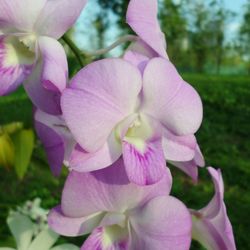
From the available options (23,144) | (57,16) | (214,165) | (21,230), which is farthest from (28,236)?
(214,165)

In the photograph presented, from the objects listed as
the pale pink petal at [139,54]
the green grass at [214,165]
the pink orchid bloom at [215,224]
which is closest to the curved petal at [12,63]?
the pale pink petal at [139,54]

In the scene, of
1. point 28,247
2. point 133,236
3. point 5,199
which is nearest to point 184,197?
point 5,199

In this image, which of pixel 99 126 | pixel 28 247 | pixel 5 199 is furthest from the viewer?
pixel 5 199

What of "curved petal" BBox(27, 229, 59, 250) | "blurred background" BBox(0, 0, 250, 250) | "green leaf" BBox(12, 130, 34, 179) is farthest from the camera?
"blurred background" BBox(0, 0, 250, 250)

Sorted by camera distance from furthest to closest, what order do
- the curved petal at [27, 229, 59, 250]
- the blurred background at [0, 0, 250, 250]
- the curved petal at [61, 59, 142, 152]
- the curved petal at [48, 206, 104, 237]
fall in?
1. the blurred background at [0, 0, 250, 250]
2. the curved petal at [27, 229, 59, 250]
3. the curved petal at [48, 206, 104, 237]
4. the curved petal at [61, 59, 142, 152]

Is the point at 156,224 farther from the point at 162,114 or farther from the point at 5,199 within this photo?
the point at 5,199

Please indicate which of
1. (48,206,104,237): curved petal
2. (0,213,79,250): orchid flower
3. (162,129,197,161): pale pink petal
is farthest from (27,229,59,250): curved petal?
(162,129,197,161): pale pink petal

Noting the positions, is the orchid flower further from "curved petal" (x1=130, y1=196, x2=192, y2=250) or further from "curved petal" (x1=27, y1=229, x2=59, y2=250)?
"curved petal" (x1=130, y1=196, x2=192, y2=250)
